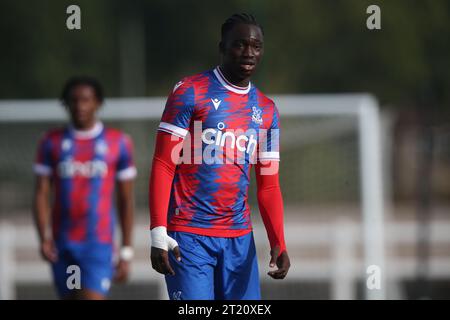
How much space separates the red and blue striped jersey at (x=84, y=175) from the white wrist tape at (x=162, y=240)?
2256 mm

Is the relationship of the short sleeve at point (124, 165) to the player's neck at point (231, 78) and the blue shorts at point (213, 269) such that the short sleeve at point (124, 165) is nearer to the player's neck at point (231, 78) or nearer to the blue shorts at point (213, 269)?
the blue shorts at point (213, 269)

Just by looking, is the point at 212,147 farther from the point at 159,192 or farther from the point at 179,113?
the point at 159,192

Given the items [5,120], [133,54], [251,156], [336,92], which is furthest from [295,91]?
[251,156]

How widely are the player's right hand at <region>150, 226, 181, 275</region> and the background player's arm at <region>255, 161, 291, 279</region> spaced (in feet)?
1.78

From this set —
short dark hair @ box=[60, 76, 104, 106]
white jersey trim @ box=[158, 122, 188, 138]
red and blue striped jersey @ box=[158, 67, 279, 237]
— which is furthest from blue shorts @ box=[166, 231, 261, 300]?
short dark hair @ box=[60, 76, 104, 106]

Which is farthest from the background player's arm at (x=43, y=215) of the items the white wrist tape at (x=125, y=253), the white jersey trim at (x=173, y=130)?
the white jersey trim at (x=173, y=130)

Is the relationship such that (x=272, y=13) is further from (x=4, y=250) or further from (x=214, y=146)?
(x=214, y=146)

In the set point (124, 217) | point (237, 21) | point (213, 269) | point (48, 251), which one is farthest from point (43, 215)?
point (237, 21)

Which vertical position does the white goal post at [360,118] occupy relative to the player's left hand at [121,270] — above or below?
above

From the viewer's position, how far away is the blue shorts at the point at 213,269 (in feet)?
14.7

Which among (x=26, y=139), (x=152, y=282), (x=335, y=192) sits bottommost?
(x=152, y=282)

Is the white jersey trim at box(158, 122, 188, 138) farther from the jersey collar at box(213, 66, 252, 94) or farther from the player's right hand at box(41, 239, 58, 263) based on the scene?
the player's right hand at box(41, 239, 58, 263)
